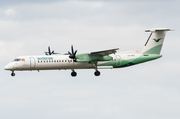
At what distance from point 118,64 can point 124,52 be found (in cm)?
200

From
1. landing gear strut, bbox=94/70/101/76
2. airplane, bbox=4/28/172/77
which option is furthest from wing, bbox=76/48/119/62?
landing gear strut, bbox=94/70/101/76

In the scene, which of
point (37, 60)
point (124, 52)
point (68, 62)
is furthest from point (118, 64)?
point (37, 60)

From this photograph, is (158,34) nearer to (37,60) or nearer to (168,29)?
(168,29)

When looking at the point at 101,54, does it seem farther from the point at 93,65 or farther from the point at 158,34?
the point at 158,34

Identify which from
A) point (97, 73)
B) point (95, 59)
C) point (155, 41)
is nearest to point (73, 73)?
point (97, 73)

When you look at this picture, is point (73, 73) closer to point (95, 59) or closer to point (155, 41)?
point (95, 59)

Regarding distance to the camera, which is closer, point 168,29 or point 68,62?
point 68,62

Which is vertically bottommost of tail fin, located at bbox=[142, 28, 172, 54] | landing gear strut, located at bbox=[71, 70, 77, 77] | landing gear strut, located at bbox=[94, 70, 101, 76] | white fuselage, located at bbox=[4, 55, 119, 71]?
landing gear strut, located at bbox=[71, 70, 77, 77]

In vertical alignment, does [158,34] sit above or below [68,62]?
above

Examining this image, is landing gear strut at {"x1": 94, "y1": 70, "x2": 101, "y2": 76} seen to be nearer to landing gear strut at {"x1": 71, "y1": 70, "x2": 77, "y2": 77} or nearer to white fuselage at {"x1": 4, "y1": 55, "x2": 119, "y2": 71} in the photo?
white fuselage at {"x1": 4, "y1": 55, "x2": 119, "y2": 71}

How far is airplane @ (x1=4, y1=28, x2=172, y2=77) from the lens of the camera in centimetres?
3981

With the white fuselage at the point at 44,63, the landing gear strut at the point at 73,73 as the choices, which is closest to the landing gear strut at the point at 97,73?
the white fuselage at the point at 44,63

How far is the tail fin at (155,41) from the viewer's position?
43.7 m

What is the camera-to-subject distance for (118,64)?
139 feet
